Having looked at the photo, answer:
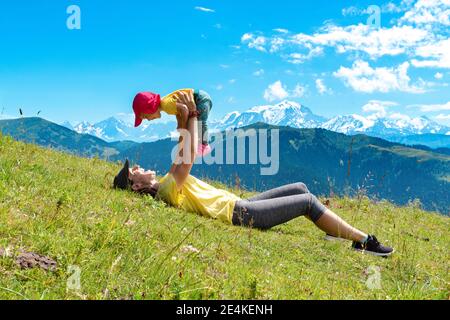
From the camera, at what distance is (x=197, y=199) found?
944cm

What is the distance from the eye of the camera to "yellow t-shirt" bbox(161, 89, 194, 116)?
29.4 feet

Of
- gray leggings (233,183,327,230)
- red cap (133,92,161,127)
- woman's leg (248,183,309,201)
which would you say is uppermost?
red cap (133,92,161,127)

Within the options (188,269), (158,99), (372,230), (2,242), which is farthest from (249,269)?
(372,230)

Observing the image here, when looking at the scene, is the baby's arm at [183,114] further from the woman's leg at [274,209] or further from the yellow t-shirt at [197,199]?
the woman's leg at [274,209]

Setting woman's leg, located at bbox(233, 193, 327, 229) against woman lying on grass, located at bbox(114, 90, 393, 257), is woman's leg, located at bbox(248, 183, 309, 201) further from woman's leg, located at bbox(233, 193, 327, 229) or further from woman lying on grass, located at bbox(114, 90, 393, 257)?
woman's leg, located at bbox(233, 193, 327, 229)

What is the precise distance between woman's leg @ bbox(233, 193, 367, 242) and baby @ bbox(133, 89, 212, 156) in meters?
1.53

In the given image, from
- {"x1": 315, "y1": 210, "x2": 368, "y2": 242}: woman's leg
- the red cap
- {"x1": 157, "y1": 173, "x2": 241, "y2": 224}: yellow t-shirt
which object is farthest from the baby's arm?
{"x1": 315, "y1": 210, "x2": 368, "y2": 242}: woman's leg

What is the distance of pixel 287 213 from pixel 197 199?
194 centimetres

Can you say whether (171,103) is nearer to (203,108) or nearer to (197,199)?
(203,108)

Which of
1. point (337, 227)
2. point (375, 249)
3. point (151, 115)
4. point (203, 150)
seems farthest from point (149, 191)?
point (375, 249)

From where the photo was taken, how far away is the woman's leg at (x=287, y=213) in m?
9.30

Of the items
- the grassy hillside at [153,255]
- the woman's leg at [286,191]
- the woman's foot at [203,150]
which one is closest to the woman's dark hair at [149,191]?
the grassy hillside at [153,255]
